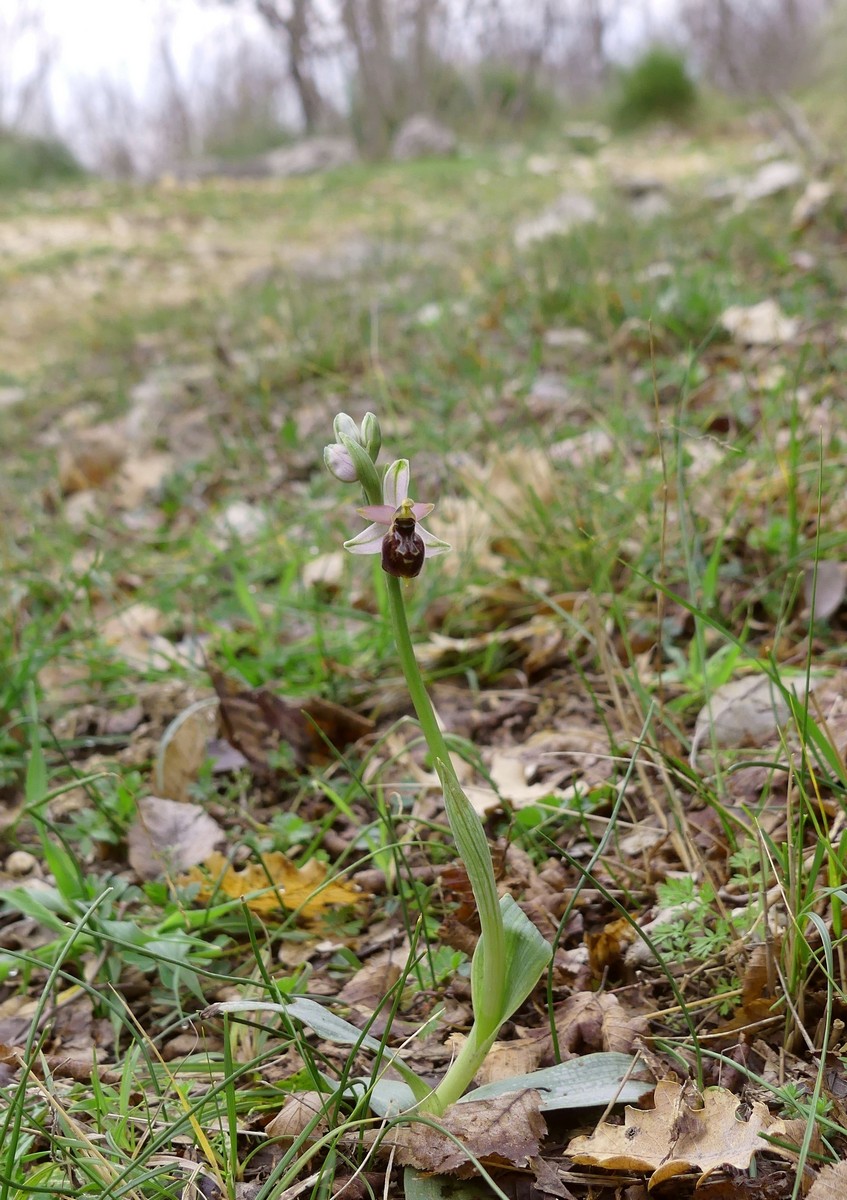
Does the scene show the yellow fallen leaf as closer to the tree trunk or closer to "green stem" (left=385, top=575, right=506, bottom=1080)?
"green stem" (left=385, top=575, right=506, bottom=1080)

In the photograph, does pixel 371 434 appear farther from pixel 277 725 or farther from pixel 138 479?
pixel 138 479

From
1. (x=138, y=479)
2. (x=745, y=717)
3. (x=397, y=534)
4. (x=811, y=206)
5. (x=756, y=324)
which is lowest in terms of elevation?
(x=745, y=717)

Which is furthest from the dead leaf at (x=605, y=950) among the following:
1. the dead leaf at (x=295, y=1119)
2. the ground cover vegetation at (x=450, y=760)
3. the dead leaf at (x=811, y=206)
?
the dead leaf at (x=811, y=206)

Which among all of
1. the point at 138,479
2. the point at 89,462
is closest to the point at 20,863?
the point at 138,479

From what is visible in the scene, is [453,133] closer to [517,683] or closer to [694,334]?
[694,334]

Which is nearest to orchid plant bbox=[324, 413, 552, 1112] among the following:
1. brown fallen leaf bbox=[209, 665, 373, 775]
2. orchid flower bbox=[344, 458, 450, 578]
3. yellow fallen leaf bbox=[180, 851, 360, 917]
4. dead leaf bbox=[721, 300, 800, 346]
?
orchid flower bbox=[344, 458, 450, 578]

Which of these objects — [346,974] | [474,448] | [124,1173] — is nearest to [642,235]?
[474,448]
